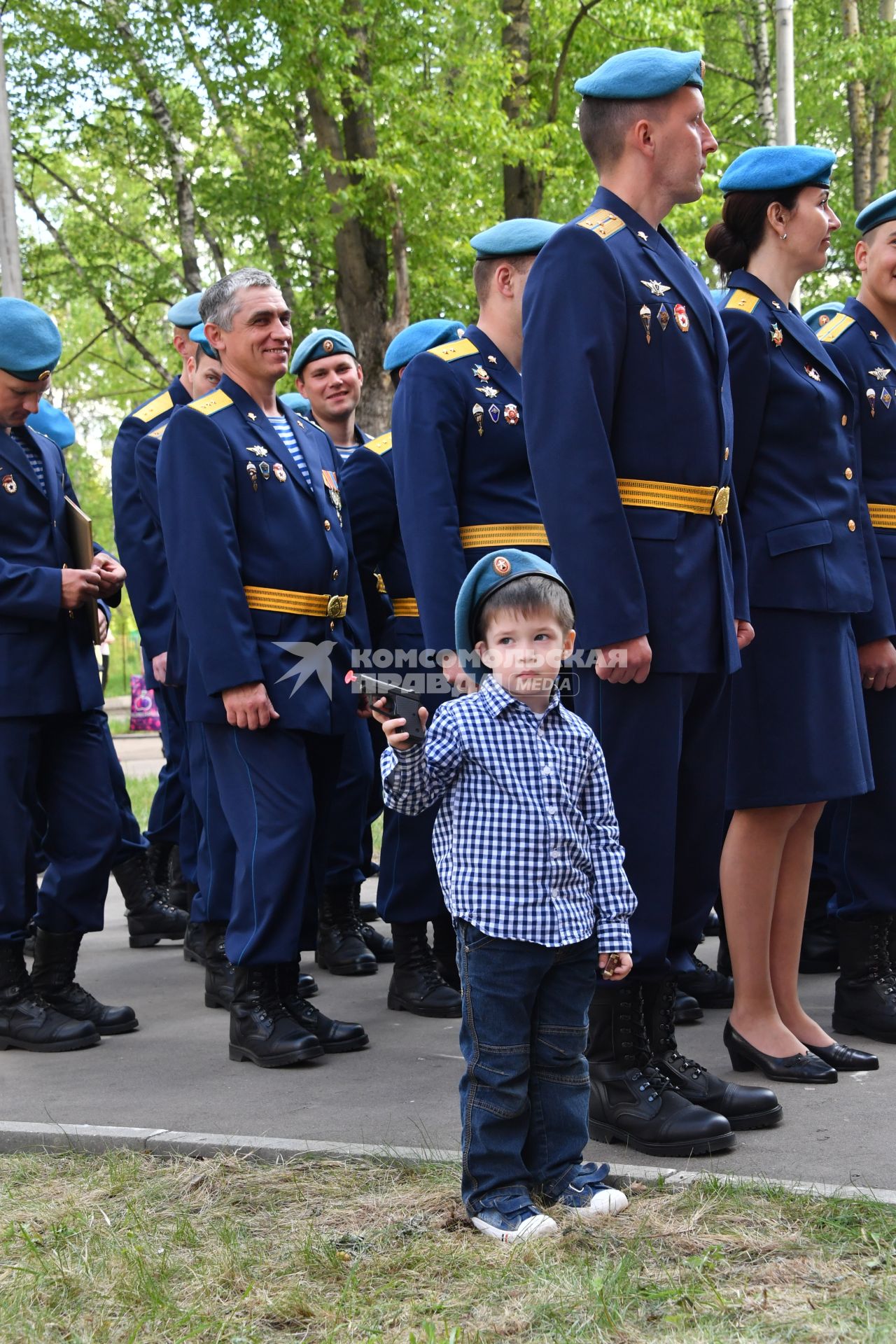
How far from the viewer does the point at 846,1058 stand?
172 inches

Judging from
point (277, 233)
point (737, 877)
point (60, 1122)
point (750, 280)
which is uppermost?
point (277, 233)

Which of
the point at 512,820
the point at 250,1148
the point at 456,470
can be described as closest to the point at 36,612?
the point at 456,470

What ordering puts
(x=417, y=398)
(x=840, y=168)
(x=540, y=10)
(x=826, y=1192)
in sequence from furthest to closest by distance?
(x=840, y=168) → (x=540, y=10) → (x=417, y=398) → (x=826, y=1192)

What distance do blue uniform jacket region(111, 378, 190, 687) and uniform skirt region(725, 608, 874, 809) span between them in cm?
323

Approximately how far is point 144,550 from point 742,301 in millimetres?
3472

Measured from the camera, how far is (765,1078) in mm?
4277

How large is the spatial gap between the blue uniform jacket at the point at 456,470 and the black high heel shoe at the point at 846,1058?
154cm

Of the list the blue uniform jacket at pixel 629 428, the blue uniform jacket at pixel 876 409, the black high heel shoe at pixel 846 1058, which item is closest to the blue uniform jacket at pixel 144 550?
the blue uniform jacket at pixel 876 409

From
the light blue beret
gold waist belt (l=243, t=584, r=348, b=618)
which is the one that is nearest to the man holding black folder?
gold waist belt (l=243, t=584, r=348, b=618)

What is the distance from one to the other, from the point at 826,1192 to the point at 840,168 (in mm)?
23950

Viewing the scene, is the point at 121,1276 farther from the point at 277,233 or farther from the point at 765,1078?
the point at 277,233

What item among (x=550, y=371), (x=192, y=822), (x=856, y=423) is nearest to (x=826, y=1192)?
(x=550, y=371)

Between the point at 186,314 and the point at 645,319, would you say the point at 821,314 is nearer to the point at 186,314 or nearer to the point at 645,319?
the point at 186,314

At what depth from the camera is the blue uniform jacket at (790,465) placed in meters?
4.37
